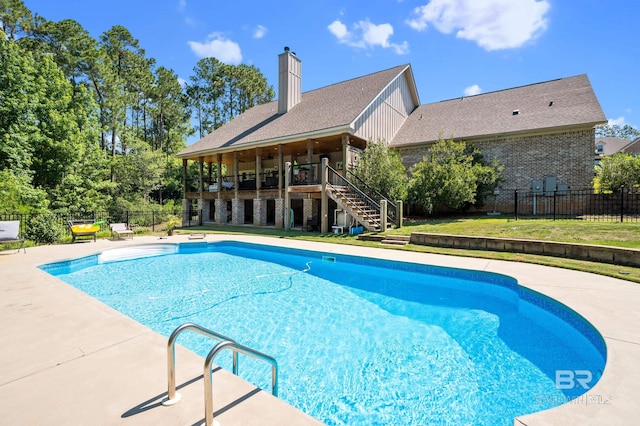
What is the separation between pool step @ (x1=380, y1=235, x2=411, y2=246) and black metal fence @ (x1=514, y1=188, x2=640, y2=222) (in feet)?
18.6

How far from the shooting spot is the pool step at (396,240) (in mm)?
12264

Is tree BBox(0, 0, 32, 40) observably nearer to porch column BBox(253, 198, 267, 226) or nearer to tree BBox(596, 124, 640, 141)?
porch column BBox(253, 198, 267, 226)

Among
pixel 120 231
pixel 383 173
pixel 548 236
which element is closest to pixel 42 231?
pixel 120 231

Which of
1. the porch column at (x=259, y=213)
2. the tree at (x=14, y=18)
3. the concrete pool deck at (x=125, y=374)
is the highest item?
the tree at (x=14, y=18)

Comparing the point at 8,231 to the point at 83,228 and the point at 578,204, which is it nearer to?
the point at 83,228

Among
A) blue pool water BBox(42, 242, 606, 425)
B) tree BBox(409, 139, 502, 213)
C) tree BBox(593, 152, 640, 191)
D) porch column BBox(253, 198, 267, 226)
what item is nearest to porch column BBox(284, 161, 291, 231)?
porch column BBox(253, 198, 267, 226)

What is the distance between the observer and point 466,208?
17922 mm

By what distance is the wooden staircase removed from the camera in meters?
14.4

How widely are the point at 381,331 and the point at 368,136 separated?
49.6 ft

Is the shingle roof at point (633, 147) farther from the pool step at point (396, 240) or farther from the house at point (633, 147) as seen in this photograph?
the pool step at point (396, 240)

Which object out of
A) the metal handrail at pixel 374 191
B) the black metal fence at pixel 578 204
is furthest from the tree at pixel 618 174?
the metal handrail at pixel 374 191

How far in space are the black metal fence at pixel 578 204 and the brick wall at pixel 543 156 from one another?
0.64m

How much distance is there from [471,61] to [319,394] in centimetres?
1982

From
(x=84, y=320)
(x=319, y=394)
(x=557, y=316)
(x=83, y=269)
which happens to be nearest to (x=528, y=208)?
(x=557, y=316)
